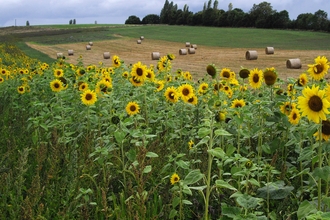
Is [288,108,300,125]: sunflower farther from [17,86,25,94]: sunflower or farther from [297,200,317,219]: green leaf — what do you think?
[17,86,25,94]: sunflower

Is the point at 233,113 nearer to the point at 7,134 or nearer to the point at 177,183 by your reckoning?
the point at 177,183

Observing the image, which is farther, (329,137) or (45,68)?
(45,68)

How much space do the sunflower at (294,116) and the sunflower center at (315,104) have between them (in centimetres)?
106

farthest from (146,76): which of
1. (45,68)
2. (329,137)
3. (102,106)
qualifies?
(45,68)

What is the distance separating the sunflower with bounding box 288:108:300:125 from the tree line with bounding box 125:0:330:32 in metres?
47.8

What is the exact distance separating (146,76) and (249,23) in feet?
194

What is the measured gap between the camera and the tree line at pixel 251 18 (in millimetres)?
51156

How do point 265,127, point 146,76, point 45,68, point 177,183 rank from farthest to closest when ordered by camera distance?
point 45,68
point 146,76
point 265,127
point 177,183

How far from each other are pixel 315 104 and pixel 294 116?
1168 millimetres

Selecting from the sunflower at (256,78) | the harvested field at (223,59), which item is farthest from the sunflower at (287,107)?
the harvested field at (223,59)

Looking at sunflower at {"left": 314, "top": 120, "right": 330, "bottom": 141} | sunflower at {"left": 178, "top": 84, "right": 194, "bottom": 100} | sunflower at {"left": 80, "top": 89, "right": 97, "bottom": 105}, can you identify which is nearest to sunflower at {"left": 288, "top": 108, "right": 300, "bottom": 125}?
sunflower at {"left": 314, "top": 120, "right": 330, "bottom": 141}

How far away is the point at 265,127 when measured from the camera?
13.6ft

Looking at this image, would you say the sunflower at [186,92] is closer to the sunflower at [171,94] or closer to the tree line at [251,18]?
the sunflower at [171,94]

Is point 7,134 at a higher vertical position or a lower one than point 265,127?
lower
